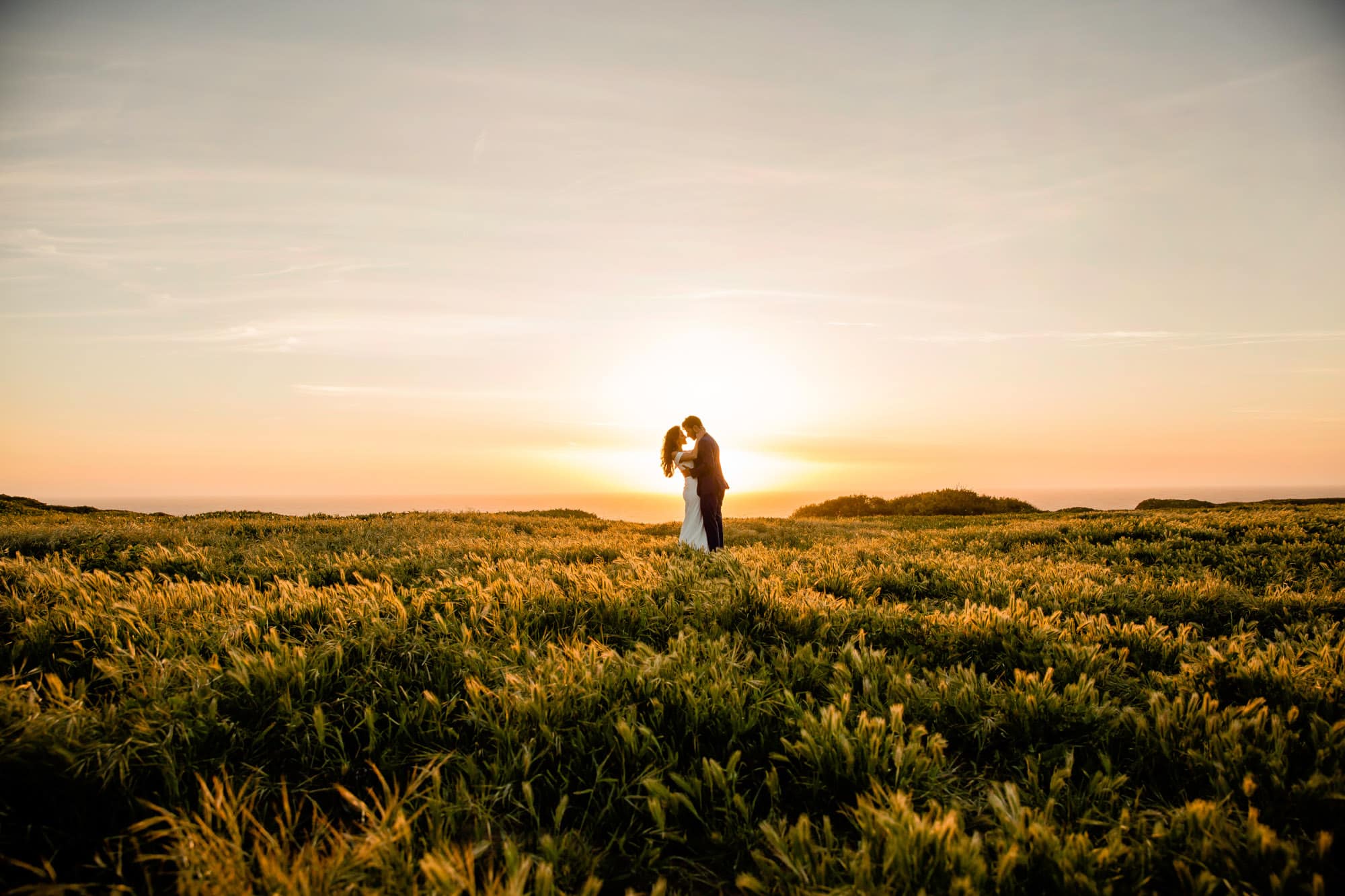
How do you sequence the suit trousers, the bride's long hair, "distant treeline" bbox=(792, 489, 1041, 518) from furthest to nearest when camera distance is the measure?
1. "distant treeline" bbox=(792, 489, 1041, 518)
2. the bride's long hair
3. the suit trousers

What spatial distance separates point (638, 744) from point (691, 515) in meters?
13.1

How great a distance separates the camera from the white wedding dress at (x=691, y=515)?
15195 millimetres

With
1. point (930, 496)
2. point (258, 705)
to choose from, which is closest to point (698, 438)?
point (258, 705)

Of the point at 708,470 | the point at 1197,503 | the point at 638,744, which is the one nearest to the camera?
the point at 638,744

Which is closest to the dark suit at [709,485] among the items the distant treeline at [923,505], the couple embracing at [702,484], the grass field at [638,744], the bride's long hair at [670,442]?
the couple embracing at [702,484]

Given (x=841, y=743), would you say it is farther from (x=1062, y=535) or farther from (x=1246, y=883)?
(x=1062, y=535)

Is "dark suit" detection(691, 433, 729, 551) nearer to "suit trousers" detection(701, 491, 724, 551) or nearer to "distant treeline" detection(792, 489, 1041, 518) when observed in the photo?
"suit trousers" detection(701, 491, 724, 551)

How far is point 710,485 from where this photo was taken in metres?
14.5

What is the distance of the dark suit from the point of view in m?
14.4

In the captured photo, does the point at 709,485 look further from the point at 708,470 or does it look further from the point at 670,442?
the point at 670,442

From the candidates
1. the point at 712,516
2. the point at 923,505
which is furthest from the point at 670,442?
the point at 923,505

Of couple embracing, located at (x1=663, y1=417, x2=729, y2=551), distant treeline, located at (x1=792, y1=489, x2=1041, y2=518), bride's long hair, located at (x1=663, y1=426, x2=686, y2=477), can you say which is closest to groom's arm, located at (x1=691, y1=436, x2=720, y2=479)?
couple embracing, located at (x1=663, y1=417, x2=729, y2=551)

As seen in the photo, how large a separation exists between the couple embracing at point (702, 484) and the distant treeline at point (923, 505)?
26.3 meters

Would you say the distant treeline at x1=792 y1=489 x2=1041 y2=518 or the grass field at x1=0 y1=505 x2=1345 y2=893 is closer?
the grass field at x1=0 y1=505 x2=1345 y2=893
